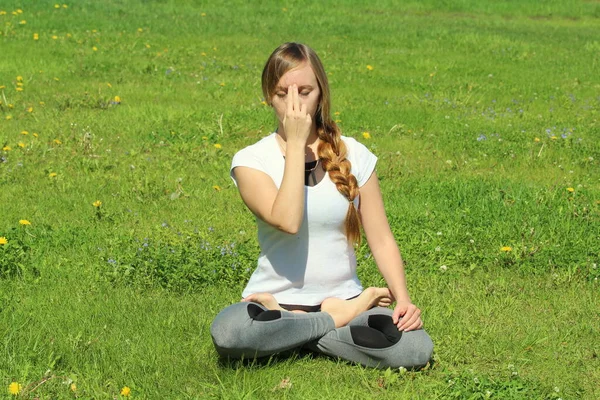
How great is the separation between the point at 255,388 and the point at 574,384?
1353mm

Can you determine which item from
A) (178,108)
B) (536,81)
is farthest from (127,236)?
(536,81)

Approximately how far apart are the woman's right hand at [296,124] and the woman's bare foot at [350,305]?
2.48 ft

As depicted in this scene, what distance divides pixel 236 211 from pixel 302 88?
2.57 meters

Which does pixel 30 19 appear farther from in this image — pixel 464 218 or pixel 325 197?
pixel 325 197

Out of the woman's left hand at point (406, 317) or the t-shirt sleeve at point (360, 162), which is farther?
the t-shirt sleeve at point (360, 162)

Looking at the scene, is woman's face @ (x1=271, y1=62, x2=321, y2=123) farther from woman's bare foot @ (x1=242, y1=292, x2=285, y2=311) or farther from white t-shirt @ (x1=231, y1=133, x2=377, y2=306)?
woman's bare foot @ (x1=242, y1=292, x2=285, y2=311)

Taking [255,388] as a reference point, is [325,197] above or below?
above

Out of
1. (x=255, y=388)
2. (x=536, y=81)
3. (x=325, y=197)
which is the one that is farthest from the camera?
(x=536, y=81)

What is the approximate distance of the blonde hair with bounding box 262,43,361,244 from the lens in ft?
12.5

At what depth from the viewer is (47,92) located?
1001cm

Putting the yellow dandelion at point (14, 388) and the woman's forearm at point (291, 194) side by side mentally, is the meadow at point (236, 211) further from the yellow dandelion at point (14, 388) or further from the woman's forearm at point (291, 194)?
the woman's forearm at point (291, 194)

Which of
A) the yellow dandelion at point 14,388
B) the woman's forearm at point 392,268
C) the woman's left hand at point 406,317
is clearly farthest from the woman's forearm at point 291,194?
the yellow dandelion at point 14,388

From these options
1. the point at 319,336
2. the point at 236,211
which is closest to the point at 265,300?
the point at 319,336

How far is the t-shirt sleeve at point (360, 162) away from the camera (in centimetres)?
394
